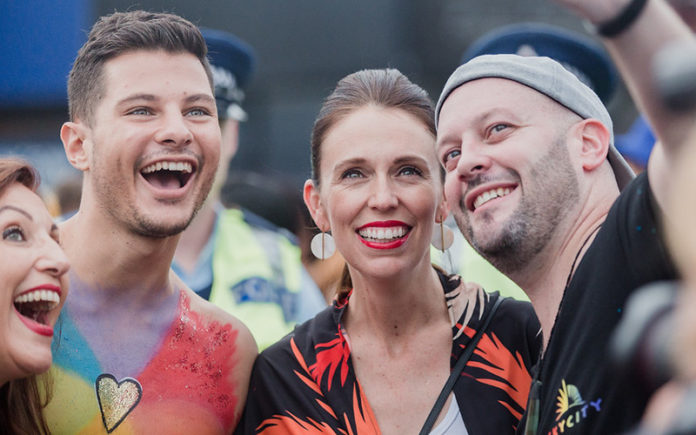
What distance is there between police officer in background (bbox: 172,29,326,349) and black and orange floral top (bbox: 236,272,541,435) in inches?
37.4

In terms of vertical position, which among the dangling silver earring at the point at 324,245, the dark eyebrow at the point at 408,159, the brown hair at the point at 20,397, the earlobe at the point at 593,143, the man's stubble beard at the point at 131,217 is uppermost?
the earlobe at the point at 593,143

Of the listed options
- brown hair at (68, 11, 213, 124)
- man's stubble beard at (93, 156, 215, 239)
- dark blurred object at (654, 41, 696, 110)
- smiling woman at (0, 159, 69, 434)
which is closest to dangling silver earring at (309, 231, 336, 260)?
man's stubble beard at (93, 156, 215, 239)

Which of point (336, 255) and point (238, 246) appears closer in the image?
point (336, 255)

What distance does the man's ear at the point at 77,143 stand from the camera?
3363 millimetres

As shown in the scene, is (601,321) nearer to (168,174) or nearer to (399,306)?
(399,306)

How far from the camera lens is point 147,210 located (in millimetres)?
3242

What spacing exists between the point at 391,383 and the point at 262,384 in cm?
52

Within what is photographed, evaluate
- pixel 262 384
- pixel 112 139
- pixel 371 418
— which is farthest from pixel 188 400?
pixel 112 139

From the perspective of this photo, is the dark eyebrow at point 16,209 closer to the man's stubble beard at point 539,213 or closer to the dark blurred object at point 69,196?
the man's stubble beard at point 539,213

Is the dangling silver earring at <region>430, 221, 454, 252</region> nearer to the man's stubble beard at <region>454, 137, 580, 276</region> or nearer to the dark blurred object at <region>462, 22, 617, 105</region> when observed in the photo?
the man's stubble beard at <region>454, 137, 580, 276</region>

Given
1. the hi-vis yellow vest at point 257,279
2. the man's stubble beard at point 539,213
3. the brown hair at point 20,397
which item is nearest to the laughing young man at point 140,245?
the brown hair at point 20,397

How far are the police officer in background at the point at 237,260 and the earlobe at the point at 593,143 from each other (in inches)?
80.9

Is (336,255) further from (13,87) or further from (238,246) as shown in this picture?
(13,87)

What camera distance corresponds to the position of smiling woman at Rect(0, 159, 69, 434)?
2646mm
